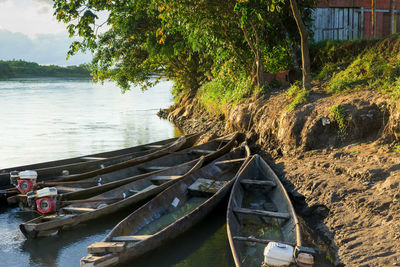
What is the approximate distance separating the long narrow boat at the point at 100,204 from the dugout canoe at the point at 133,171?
27 centimetres

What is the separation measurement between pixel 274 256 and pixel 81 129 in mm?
16421

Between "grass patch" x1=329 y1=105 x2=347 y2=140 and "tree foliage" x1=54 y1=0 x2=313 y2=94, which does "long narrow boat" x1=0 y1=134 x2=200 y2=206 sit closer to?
"tree foliage" x1=54 y1=0 x2=313 y2=94

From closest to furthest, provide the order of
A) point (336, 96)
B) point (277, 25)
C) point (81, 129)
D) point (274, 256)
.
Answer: point (274, 256), point (336, 96), point (277, 25), point (81, 129)

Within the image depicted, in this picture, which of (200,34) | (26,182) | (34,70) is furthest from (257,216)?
(34,70)

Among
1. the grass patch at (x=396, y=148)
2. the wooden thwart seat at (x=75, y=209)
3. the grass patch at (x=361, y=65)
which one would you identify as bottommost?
the wooden thwart seat at (x=75, y=209)

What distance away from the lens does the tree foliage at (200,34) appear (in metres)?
10.3

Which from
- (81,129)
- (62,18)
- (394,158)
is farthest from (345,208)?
(81,129)

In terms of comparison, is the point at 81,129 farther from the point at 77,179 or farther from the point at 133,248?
the point at 133,248

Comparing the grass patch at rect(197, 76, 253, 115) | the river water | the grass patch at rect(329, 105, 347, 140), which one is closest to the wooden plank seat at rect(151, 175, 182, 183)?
the river water

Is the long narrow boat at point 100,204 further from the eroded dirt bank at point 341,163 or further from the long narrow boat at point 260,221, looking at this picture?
the eroded dirt bank at point 341,163

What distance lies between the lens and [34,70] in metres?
71.8

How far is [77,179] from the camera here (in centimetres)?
824

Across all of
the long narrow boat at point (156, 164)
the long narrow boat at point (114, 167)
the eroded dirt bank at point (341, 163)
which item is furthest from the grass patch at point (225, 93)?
the long narrow boat at point (156, 164)

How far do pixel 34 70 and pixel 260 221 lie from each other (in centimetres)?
7453
